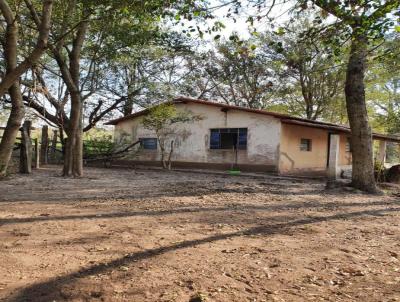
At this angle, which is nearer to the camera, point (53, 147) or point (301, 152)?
point (301, 152)

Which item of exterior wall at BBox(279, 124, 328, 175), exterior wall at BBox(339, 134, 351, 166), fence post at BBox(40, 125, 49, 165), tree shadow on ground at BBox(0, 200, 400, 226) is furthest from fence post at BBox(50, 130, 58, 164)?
tree shadow on ground at BBox(0, 200, 400, 226)

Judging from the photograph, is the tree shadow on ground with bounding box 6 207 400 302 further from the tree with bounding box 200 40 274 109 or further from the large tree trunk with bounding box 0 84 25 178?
the tree with bounding box 200 40 274 109

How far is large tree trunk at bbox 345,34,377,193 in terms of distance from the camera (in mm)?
11328

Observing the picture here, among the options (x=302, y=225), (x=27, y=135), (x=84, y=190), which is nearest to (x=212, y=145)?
(x=27, y=135)

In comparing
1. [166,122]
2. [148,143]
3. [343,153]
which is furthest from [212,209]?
[343,153]

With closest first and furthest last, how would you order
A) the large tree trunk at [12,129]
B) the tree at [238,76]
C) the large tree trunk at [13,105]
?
the large tree trunk at [13,105]
the large tree trunk at [12,129]
the tree at [238,76]

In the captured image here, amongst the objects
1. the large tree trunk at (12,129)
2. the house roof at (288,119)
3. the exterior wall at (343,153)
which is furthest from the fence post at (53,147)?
the large tree trunk at (12,129)

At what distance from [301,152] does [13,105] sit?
1640cm

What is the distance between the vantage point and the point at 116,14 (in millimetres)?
7934

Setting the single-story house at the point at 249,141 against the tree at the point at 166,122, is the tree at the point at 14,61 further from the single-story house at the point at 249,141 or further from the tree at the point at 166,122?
the single-story house at the point at 249,141

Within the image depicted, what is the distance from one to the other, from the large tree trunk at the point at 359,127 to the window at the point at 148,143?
1374 centimetres

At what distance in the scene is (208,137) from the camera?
21.3 meters

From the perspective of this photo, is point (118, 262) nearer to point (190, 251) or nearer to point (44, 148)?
point (190, 251)

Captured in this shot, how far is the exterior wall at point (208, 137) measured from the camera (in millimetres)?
19078
